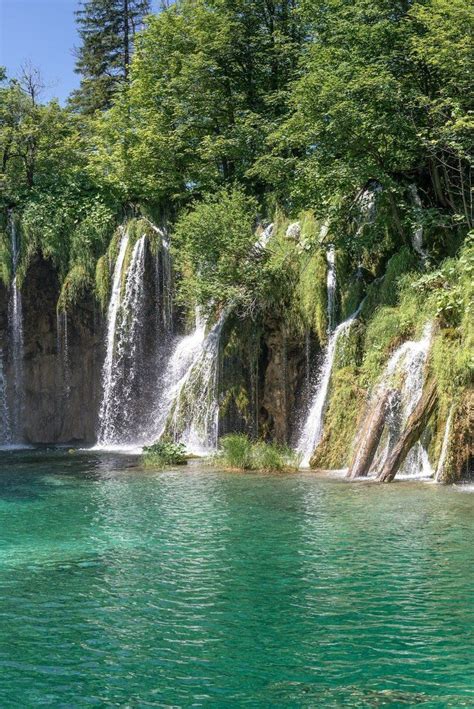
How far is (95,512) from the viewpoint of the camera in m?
12.7

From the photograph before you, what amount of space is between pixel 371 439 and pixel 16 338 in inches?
573

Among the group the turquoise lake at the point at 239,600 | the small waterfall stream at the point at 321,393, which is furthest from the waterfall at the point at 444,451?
the small waterfall stream at the point at 321,393

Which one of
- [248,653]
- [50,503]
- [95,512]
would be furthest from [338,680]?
[50,503]

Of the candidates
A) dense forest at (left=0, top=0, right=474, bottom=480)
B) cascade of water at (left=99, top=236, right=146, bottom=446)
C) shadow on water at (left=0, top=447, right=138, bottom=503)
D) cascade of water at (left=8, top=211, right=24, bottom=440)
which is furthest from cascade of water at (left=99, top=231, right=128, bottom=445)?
cascade of water at (left=8, top=211, right=24, bottom=440)

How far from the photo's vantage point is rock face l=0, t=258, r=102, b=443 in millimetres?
26188

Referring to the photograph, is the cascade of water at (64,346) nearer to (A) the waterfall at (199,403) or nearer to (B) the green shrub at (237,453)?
(A) the waterfall at (199,403)

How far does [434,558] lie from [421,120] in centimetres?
1278

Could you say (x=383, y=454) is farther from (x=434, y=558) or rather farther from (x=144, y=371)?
(x=144, y=371)

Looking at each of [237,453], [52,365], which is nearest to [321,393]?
[237,453]

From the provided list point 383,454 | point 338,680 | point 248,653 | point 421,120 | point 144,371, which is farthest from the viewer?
point 144,371

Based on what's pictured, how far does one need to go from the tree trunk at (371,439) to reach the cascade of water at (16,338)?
46.4ft

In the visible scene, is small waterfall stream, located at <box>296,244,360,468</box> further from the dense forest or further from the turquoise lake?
the turquoise lake

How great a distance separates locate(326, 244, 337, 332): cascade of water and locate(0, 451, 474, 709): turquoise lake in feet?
21.7

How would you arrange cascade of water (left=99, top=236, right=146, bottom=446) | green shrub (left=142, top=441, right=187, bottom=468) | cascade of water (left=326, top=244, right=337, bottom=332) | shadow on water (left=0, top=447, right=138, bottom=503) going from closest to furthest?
shadow on water (left=0, top=447, right=138, bottom=503)
green shrub (left=142, top=441, right=187, bottom=468)
cascade of water (left=326, top=244, right=337, bottom=332)
cascade of water (left=99, top=236, right=146, bottom=446)
